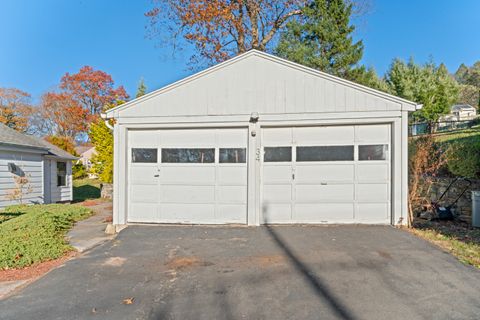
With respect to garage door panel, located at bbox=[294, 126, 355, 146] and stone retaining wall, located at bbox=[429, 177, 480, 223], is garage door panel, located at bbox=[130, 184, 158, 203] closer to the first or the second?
garage door panel, located at bbox=[294, 126, 355, 146]

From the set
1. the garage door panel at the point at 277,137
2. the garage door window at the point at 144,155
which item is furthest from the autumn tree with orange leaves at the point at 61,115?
the garage door panel at the point at 277,137

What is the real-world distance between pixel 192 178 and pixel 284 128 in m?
2.53

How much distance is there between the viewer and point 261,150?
6.73 meters

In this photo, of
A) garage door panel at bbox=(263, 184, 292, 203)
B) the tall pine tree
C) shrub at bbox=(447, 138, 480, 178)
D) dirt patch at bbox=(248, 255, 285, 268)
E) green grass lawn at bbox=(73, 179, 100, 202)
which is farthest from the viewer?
green grass lawn at bbox=(73, 179, 100, 202)

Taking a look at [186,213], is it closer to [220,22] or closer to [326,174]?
[326,174]

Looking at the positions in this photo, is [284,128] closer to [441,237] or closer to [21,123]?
[441,237]

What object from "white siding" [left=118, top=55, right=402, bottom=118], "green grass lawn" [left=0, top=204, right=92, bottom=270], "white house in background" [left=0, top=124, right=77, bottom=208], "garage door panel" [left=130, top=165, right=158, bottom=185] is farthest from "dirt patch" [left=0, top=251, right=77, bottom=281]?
"white house in background" [left=0, top=124, right=77, bottom=208]

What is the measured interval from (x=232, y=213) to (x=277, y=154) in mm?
1779

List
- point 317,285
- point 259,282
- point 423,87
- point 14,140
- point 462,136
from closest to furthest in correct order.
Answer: point 317,285 < point 259,282 < point 14,140 < point 462,136 < point 423,87

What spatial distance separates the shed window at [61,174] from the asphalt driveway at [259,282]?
1011cm

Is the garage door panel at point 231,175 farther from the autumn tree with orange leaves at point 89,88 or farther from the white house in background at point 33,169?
the autumn tree with orange leaves at point 89,88

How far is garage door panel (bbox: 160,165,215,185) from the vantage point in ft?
22.4

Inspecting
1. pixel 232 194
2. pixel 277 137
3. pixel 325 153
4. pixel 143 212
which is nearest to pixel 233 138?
pixel 277 137

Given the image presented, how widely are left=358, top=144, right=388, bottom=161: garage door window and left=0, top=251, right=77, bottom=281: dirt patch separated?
248 inches
